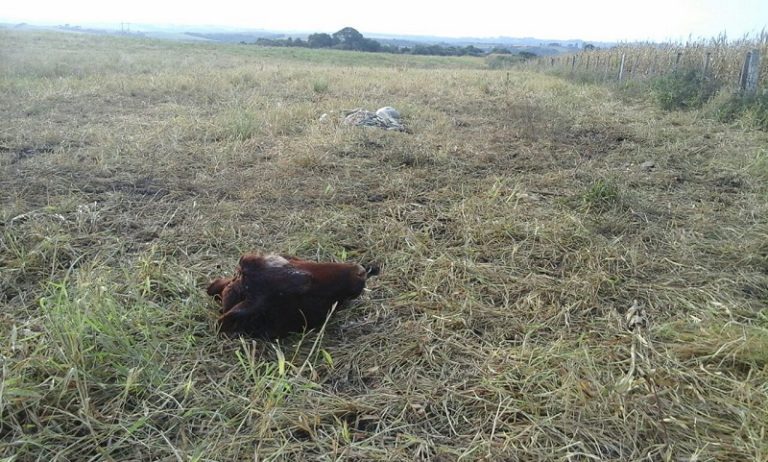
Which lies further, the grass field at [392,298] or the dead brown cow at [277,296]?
the dead brown cow at [277,296]

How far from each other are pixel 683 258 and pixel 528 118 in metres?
4.08

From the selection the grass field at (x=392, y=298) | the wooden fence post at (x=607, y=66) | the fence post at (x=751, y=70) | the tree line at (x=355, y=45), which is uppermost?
the tree line at (x=355, y=45)

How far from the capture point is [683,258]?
9.31ft

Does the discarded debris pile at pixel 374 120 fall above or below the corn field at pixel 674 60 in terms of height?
below

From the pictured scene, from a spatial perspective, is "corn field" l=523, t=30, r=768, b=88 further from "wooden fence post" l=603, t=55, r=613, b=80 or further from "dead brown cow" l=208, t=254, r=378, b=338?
"dead brown cow" l=208, t=254, r=378, b=338

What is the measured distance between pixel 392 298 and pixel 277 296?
61 centimetres

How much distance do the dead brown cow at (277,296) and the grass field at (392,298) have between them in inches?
2.7

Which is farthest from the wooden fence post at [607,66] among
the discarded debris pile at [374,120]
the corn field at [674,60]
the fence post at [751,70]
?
the discarded debris pile at [374,120]

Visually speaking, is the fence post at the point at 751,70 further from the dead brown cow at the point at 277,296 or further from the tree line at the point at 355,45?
the tree line at the point at 355,45

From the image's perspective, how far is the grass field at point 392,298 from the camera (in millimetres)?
1622

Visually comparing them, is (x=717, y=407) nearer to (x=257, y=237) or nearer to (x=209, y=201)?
(x=257, y=237)

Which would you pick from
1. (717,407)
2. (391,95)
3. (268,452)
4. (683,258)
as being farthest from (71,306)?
(391,95)

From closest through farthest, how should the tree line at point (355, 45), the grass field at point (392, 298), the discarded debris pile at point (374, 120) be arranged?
the grass field at point (392, 298) → the discarded debris pile at point (374, 120) → the tree line at point (355, 45)

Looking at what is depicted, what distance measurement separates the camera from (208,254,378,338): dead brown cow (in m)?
2.05
